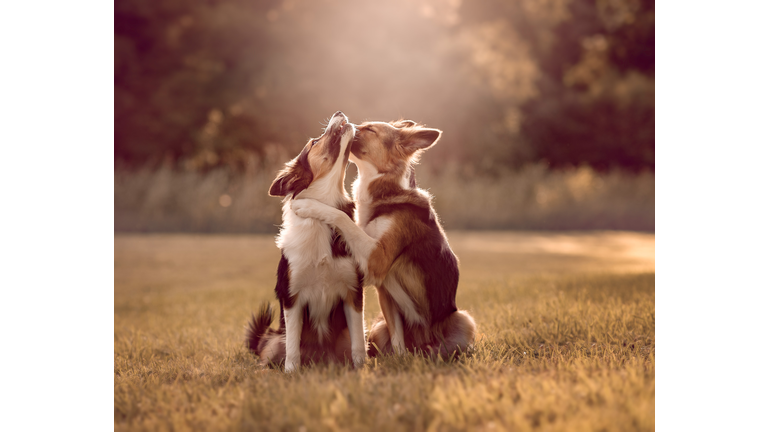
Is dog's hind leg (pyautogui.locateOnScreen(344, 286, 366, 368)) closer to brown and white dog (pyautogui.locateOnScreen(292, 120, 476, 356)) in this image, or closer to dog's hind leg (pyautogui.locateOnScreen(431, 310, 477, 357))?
brown and white dog (pyautogui.locateOnScreen(292, 120, 476, 356))

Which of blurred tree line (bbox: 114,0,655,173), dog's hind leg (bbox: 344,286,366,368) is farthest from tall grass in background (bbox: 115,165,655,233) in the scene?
dog's hind leg (bbox: 344,286,366,368)

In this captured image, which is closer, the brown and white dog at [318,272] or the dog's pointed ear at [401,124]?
the brown and white dog at [318,272]

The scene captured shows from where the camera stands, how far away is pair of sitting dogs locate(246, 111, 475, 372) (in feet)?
11.7

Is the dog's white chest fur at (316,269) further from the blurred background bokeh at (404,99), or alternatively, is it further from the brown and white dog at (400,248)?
the blurred background bokeh at (404,99)

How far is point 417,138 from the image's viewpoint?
4.01m

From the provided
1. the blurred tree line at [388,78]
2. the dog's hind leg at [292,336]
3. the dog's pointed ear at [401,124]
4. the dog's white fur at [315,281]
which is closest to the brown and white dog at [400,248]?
the dog's white fur at [315,281]

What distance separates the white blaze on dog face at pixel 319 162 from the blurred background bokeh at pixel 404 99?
8.97m

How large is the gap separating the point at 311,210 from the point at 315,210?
29 mm

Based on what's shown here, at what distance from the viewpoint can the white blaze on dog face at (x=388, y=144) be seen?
3.94 meters

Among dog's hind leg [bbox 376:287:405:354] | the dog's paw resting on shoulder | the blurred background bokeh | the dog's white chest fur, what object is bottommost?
→ dog's hind leg [bbox 376:287:405:354]

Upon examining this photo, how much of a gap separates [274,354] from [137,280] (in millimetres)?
6350

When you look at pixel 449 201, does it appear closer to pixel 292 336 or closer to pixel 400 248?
→ pixel 400 248

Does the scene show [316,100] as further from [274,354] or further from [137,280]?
[274,354]
